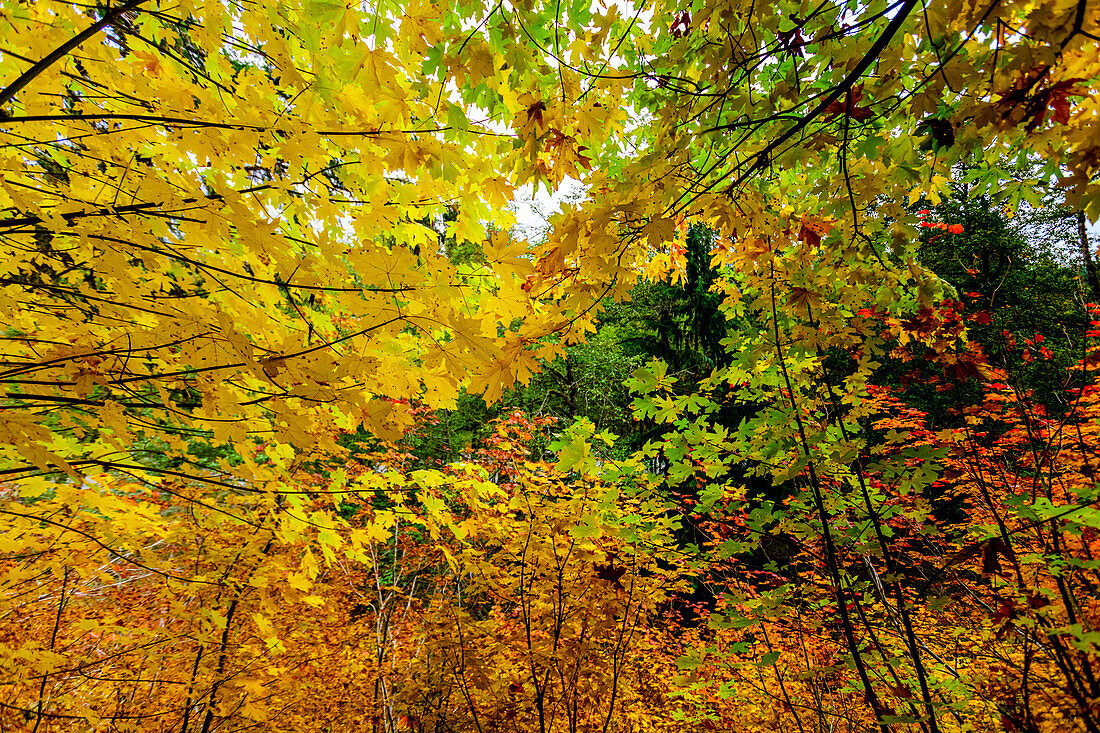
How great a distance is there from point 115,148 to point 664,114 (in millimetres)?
1792

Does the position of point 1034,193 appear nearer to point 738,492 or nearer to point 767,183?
point 767,183

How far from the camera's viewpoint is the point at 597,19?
66.9 inches

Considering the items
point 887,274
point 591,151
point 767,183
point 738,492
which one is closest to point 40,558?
point 591,151

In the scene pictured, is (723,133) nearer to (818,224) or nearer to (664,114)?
(664,114)

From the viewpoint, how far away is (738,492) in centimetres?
233

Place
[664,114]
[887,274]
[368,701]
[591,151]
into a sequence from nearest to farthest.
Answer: [664,114]
[591,151]
[887,274]
[368,701]

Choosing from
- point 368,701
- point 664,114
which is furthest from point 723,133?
point 368,701

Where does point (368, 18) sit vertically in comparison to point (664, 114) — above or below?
above

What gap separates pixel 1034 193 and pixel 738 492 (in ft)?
5.44

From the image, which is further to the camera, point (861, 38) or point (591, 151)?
point (591, 151)

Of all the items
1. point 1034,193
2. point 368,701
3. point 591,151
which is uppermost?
point 591,151

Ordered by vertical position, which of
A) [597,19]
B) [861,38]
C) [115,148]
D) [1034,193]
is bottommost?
[1034,193]

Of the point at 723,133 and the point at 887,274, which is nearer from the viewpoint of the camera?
the point at 723,133

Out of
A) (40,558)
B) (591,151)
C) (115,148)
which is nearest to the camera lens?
(115,148)
